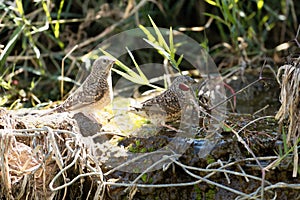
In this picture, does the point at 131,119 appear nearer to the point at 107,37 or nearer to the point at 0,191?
the point at 0,191

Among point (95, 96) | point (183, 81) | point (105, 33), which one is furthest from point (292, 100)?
point (105, 33)

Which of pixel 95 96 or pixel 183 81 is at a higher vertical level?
pixel 183 81

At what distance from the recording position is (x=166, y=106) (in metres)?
→ 3.41

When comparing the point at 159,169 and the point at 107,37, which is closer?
the point at 159,169

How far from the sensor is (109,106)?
4066 millimetres

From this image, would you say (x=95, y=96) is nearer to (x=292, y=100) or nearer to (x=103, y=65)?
(x=103, y=65)

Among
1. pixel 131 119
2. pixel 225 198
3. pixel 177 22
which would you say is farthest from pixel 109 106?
pixel 177 22

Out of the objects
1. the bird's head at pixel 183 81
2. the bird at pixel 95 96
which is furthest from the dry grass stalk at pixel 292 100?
the bird at pixel 95 96

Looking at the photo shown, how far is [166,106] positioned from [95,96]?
0.53 m

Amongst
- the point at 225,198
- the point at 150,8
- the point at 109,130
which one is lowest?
the point at 225,198

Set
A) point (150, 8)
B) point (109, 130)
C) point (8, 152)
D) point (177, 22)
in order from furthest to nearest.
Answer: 1. point (177, 22)
2. point (150, 8)
3. point (109, 130)
4. point (8, 152)

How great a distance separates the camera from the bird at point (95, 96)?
Answer: 3.71 meters

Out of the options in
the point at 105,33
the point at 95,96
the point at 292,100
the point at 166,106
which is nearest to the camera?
the point at 292,100

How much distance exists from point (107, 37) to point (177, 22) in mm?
769
